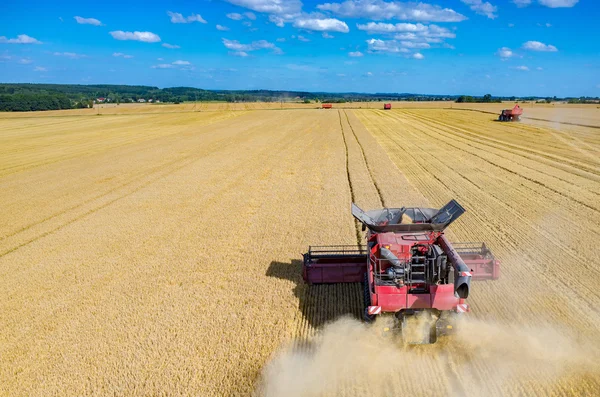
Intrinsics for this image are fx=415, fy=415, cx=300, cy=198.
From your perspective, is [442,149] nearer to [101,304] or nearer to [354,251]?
[354,251]

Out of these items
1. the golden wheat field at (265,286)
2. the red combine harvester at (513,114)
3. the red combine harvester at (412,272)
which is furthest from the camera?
the red combine harvester at (513,114)

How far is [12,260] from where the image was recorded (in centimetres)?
1270

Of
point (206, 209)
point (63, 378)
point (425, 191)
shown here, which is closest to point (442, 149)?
point (425, 191)

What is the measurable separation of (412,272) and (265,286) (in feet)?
12.8

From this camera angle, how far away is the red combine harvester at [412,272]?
303 inches

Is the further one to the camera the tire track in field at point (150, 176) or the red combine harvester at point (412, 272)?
the tire track in field at point (150, 176)

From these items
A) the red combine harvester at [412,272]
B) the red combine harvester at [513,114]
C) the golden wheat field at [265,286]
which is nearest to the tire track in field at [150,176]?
the golden wheat field at [265,286]

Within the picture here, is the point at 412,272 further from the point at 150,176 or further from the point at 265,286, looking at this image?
the point at 150,176

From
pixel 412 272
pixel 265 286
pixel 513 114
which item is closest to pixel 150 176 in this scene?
pixel 265 286

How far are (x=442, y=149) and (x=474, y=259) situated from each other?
21359 mm

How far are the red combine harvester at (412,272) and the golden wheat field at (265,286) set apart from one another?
421 mm

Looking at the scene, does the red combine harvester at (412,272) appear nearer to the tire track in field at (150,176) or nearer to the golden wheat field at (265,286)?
the golden wheat field at (265,286)

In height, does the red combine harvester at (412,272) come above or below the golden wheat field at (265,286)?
above

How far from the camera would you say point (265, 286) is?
10.4 m
